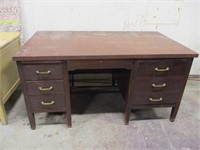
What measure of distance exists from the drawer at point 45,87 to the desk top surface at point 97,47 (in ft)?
0.72

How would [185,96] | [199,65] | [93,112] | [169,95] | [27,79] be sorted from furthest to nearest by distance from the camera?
[199,65], [185,96], [93,112], [169,95], [27,79]

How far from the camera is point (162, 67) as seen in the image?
1420 millimetres

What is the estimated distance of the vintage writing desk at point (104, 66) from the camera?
1.31 metres

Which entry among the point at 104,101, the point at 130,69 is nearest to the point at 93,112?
the point at 104,101

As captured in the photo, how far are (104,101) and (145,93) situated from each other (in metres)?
0.63

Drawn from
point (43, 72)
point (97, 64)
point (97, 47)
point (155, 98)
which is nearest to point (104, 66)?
point (97, 64)

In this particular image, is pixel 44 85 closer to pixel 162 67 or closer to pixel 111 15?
pixel 162 67

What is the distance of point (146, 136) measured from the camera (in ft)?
5.19

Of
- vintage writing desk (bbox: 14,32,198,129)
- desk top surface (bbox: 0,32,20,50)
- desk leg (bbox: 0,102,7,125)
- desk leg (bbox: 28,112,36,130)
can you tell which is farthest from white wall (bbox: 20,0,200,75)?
desk leg (bbox: 28,112,36,130)

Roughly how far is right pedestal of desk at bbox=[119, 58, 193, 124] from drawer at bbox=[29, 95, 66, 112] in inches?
23.0

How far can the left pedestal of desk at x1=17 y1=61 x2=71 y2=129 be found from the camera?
4.30 ft

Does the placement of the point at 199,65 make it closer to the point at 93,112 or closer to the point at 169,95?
the point at 169,95

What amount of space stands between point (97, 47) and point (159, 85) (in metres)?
0.62

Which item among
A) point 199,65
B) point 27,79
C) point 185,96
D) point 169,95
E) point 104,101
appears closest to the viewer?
point 27,79
